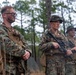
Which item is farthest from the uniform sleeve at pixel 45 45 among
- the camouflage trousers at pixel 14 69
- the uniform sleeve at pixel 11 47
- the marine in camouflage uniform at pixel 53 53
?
the uniform sleeve at pixel 11 47

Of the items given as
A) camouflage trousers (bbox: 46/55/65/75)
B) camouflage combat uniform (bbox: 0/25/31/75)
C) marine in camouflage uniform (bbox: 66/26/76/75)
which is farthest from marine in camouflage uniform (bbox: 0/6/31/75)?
marine in camouflage uniform (bbox: 66/26/76/75)

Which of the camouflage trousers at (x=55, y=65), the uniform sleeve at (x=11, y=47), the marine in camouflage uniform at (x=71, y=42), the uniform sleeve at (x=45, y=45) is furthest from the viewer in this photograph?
the marine in camouflage uniform at (x=71, y=42)

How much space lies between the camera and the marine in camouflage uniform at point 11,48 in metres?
4.05

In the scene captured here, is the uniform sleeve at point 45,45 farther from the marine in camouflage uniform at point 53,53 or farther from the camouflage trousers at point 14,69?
the camouflage trousers at point 14,69

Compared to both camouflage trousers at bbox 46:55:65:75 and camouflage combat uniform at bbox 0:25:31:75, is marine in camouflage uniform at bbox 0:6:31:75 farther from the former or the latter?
camouflage trousers at bbox 46:55:65:75

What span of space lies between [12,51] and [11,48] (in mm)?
47

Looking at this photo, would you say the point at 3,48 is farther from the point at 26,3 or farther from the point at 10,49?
the point at 26,3

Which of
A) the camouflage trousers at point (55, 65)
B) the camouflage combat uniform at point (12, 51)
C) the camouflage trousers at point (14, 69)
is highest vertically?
the camouflage combat uniform at point (12, 51)

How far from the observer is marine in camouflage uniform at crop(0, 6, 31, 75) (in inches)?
160

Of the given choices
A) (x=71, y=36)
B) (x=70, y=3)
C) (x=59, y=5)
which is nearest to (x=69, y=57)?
(x=71, y=36)

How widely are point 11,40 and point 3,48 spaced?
0.28 m

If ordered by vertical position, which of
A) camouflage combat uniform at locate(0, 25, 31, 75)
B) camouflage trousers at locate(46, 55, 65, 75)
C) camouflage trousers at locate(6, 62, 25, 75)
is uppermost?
camouflage combat uniform at locate(0, 25, 31, 75)

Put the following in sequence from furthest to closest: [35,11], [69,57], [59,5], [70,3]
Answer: [35,11], [70,3], [59,5], [69,57]

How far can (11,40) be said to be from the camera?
4137 millimetres
